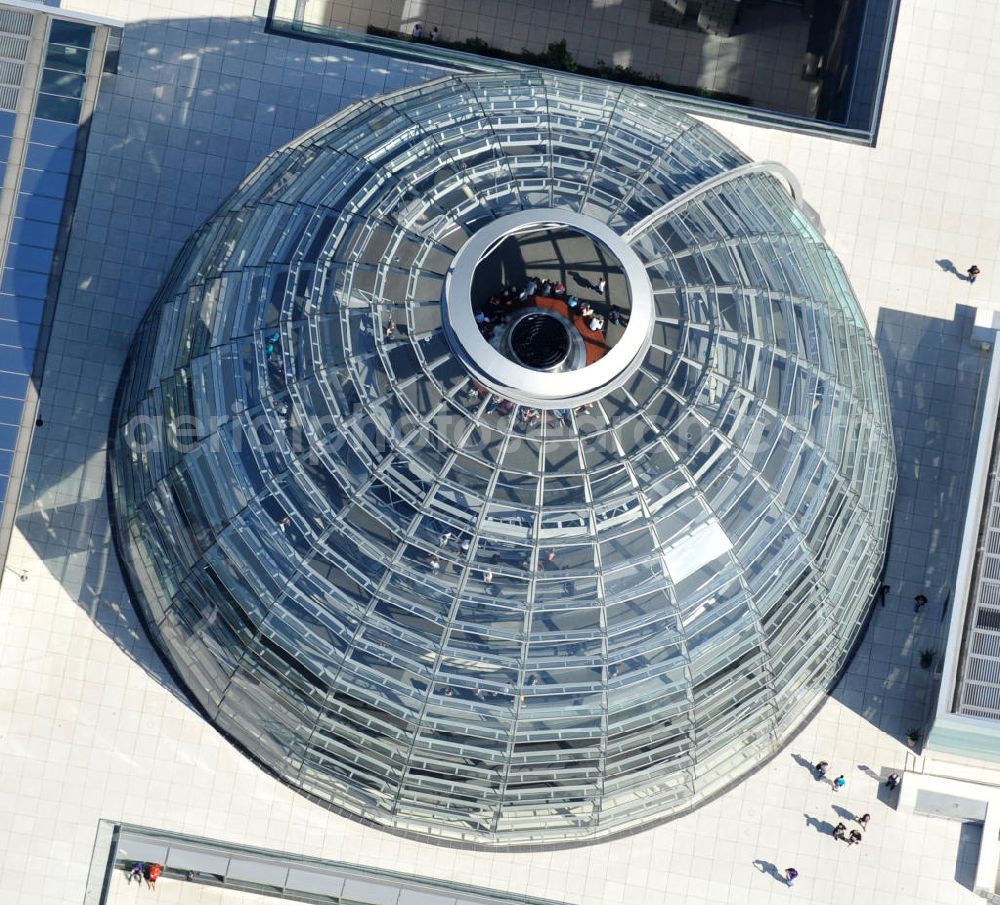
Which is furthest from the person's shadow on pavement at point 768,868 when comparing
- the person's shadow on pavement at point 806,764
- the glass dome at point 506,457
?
the glass dome at point 506,457

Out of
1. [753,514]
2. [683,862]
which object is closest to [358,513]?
[753,514]

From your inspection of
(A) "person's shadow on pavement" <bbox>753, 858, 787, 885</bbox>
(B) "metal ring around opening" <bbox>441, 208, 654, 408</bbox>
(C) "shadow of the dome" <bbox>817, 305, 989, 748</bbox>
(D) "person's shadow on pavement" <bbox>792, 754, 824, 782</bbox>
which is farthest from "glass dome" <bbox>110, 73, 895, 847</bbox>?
(A) "person's shadow on pavement" <bbox>753, 858, 787, 885</bbox>

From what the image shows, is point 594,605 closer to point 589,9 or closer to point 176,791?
point 176,791

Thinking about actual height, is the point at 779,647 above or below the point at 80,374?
below

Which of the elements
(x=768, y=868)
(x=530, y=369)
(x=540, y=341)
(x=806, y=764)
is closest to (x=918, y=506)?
(x=806, y=764)

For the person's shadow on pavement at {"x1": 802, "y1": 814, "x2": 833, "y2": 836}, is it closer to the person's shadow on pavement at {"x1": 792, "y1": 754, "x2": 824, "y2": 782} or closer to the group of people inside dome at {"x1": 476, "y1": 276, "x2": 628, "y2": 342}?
the person's shadow on pavement at {"x1": 792, "y1": 754, "x2": 824, "y2": 782}

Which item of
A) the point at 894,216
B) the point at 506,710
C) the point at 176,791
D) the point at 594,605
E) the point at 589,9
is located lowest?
the point at 176,791

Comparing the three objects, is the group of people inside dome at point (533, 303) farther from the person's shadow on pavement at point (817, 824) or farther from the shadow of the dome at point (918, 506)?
the person's shadow on pavement at point (817, 824)
